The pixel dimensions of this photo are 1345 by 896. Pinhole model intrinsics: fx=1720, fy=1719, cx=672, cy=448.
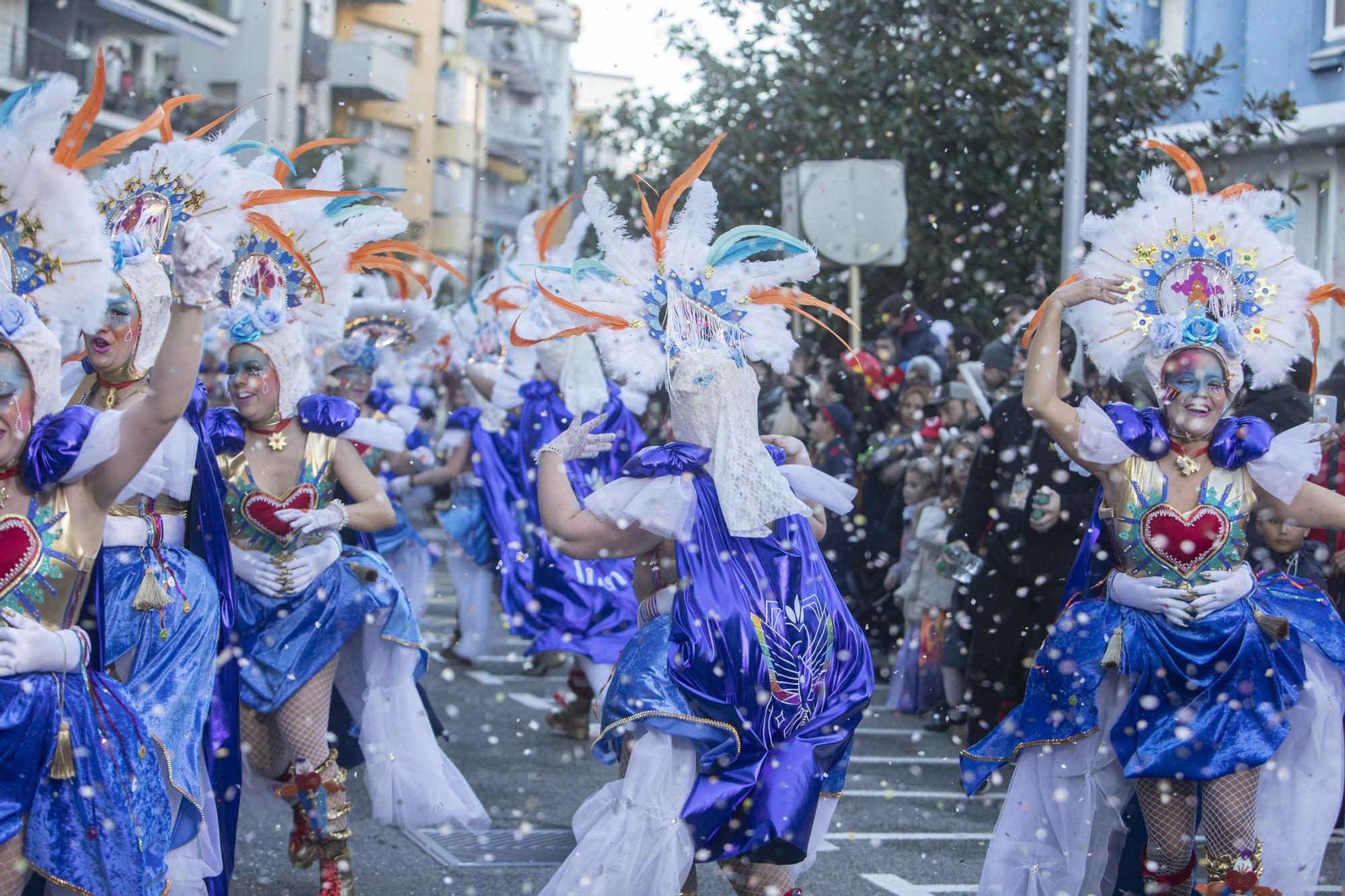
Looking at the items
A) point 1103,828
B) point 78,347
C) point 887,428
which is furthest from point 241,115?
point 887,428

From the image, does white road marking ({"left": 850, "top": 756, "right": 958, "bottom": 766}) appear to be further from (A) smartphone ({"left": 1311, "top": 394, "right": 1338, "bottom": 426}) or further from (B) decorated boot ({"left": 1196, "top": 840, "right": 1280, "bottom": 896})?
(B) decorated boot ({"left": 1196, "top": 840, "right": 1280, "bottom": 896})

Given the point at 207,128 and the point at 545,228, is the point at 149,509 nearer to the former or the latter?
the point at 207,128

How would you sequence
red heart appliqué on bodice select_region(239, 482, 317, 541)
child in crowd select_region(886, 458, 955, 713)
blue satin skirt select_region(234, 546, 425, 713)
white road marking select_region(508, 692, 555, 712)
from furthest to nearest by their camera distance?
white road marking select_region(508, 692, 555, 712), child in crowd select_region(886, 458, 955, 713), red heart appliqué on bodice select_region(239, 482, 317, 541), blue satin skirt select_region(234, 546, 425, 713)

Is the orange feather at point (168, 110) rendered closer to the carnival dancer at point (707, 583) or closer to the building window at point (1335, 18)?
the carnival dancer at point (707, 583)

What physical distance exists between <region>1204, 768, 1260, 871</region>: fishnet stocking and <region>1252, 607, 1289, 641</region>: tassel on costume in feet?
1.23

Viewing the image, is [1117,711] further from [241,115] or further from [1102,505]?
[241,115]

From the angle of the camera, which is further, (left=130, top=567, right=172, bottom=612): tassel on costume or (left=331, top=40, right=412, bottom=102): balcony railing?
(left=331, top=40, right=412, bottom=102): balcony railing

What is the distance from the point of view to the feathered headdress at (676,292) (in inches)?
184

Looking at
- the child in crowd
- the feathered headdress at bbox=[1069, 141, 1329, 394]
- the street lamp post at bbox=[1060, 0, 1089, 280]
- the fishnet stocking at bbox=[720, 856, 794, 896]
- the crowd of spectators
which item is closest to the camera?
the fishnet stocking at bbox=[720, 856, 794, 896]

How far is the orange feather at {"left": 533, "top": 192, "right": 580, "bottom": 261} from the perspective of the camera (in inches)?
392

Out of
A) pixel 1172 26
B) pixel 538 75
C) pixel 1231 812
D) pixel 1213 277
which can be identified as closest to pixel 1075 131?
pixel 1213 277

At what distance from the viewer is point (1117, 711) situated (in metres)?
4.96

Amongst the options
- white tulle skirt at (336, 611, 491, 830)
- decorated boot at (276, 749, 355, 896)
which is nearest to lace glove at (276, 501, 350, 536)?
white tulle skirt at (336, 611, 491, 830)

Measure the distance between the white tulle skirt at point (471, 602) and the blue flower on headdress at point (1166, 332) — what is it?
20.1 ft
